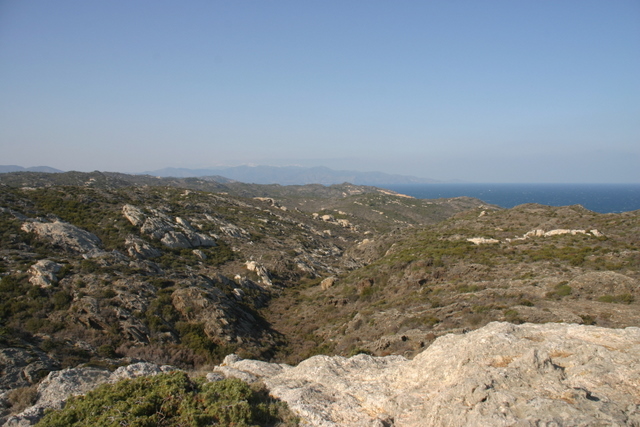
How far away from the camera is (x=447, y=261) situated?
31016 millimetres

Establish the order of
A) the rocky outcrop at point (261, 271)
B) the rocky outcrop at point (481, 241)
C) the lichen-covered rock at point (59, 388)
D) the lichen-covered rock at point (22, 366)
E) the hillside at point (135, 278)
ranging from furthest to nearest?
the rocky outcrop at point (261, 271)
the rocky outcrop at point (481, 241)
the hillside at point (135, 278)
the lichen-covered rock at point (22, 366)
the lichen-covered rock at point (59, 388)

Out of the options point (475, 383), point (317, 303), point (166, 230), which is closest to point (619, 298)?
point (475, 383)

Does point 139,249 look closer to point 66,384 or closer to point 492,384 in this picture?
point 66,384

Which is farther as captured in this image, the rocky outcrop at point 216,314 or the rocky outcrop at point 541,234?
the rocky outcrop at point 541,234

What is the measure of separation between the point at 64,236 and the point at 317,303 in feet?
90.8

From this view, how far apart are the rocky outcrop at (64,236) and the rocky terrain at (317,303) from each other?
0.18 meters

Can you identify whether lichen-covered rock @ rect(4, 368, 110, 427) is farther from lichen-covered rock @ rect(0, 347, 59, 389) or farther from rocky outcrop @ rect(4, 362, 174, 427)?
lichen-covered rock @ rect(0, 347, 59, 389)

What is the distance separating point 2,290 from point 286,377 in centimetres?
2208

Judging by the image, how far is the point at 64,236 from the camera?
3142cm

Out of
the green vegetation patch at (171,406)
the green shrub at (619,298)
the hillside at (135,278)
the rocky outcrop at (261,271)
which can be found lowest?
the rocky outcrop at (261,271)

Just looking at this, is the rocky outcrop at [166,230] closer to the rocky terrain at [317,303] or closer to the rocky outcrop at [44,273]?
the rocky terrain at [317,303]

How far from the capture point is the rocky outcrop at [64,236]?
1212 inches

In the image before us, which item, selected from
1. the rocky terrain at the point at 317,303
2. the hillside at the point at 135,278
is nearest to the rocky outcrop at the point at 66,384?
the rocky terrain at the point at 317,303

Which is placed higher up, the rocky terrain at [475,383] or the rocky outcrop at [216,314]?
the rocky terrain at [475,383]
